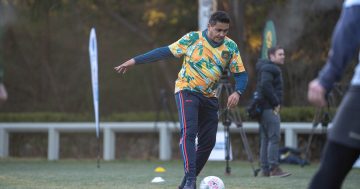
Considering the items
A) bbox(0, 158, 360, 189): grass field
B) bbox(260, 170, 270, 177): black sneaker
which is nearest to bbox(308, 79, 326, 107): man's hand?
bbox(0, 158, 360, 189): grass field

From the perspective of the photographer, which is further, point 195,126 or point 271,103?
point 271,103

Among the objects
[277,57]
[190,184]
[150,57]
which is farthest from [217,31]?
[277,57]

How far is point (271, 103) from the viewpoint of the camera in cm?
1032

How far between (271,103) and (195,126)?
304cm

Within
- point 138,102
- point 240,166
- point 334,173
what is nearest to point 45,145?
point 138,102

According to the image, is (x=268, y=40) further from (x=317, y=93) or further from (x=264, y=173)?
Answer: (x=317, y=93)

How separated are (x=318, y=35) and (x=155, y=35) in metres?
4.76

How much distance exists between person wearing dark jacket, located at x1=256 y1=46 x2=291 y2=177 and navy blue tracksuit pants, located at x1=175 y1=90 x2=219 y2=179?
105 inches

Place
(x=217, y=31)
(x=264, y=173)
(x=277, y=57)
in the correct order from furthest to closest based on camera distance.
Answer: (x=264, y=173) → (x=277, y=57) → (x=217, y=31)

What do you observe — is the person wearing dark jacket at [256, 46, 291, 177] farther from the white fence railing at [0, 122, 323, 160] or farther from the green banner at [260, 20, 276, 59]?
the white fence railing at [0, 122, 323, 160]

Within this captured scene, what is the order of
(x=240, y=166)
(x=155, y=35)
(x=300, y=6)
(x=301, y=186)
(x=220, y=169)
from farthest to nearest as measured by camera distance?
(x=155, y=35), (x=300, y=6), (x=240, y=166), (x=220, y=169), (x=301, y=186)

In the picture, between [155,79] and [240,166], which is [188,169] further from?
[155,79]

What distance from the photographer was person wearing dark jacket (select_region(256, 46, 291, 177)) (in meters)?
10.2

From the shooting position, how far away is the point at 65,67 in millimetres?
21906
